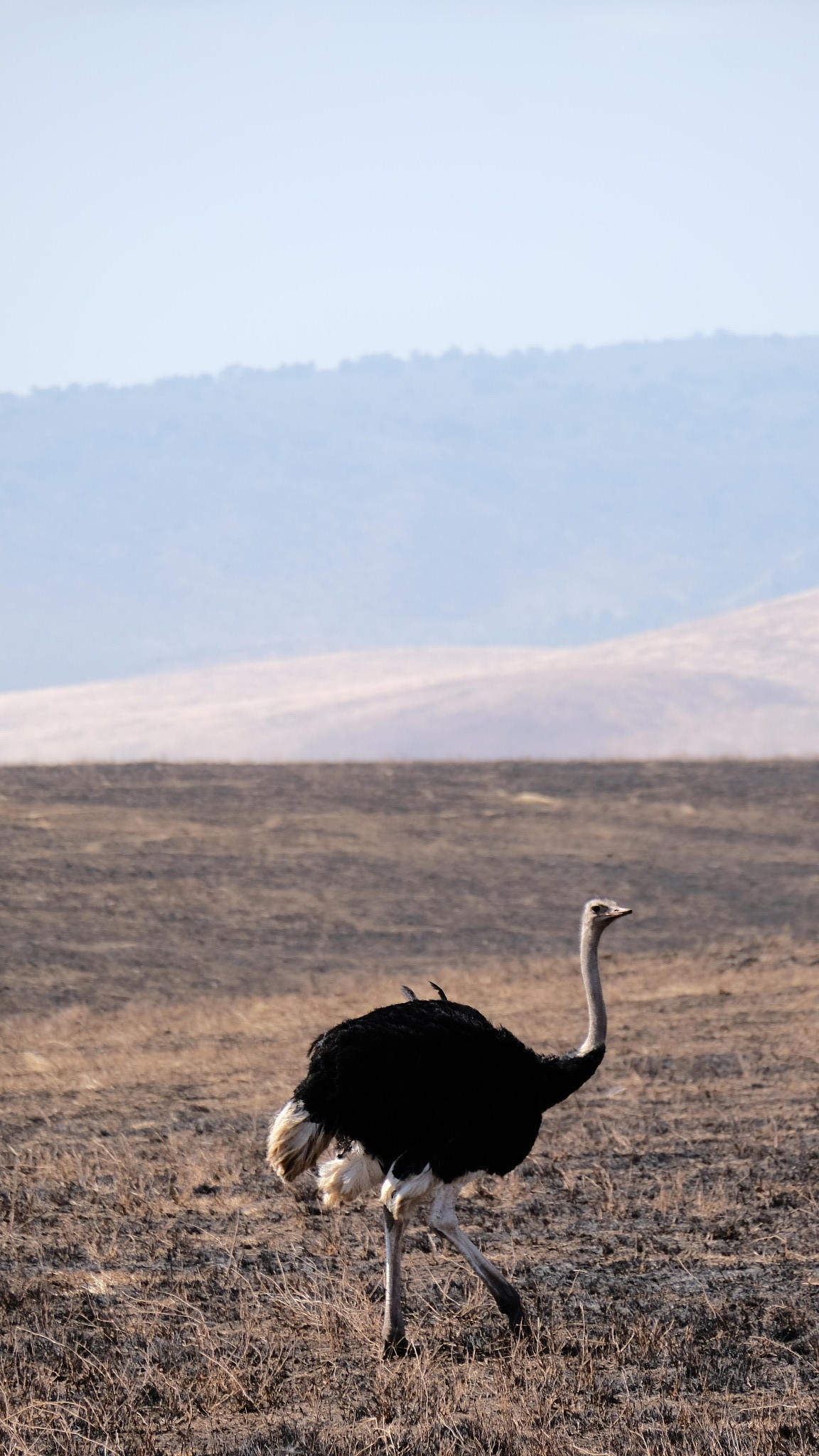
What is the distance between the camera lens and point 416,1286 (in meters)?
8.05

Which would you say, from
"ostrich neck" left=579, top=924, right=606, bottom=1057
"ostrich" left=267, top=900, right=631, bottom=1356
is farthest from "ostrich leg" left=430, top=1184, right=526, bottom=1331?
"ostrich neck" left=579, top=924, right=606, bottom=1057

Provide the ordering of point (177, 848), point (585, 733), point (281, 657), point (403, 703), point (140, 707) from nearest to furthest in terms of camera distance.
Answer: point (177, 848) → point (585, 733) → point (403, 703) → point (140, 707) → point (281, 657)

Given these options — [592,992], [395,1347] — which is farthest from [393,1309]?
[592,992]

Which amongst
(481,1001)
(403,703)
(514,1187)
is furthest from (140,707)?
(514,1187)

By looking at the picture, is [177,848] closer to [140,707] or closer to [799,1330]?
[799,1330]

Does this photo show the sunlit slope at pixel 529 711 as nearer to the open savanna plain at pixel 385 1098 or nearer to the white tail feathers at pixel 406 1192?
the open savanna plain at pixel 385 1098

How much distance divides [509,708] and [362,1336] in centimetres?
10509

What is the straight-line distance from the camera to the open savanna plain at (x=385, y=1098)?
21.0ft

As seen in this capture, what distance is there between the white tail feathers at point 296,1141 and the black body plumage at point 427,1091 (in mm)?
40

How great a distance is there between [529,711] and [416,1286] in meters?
103

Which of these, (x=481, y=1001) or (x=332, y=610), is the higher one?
(x=332, y=610)

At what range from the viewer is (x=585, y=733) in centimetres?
10900

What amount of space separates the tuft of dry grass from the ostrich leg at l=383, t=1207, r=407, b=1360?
0.09 m

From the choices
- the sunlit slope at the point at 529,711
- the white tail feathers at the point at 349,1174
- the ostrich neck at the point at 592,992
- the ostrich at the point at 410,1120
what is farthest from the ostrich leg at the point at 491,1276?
the sunlit slope at the point at 529,711
